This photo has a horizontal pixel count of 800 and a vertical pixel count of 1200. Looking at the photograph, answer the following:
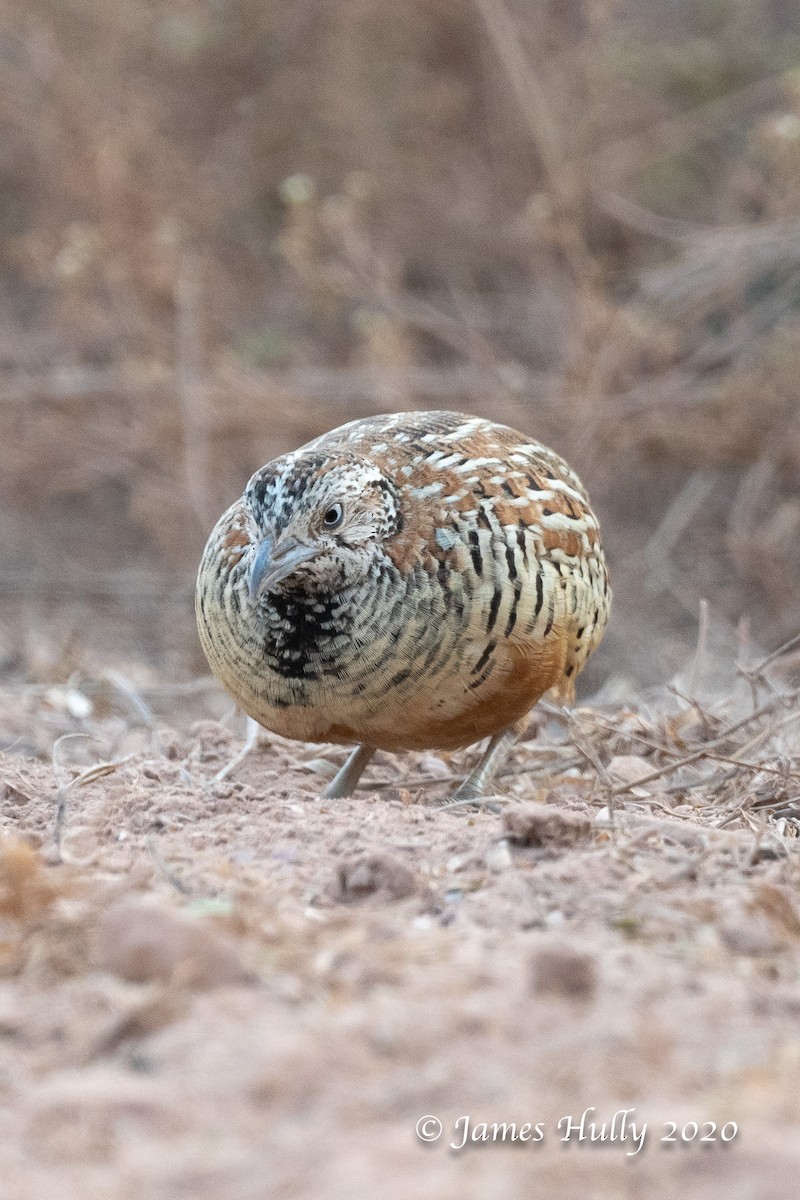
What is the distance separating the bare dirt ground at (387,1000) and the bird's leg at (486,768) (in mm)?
697

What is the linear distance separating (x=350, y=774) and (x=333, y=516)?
3.71ft

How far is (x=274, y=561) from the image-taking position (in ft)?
13.9

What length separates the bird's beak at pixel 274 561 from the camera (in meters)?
4.22

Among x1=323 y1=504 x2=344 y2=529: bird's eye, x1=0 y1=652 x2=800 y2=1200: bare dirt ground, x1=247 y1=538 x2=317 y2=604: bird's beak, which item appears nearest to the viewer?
x1=0 y1=652 x2=800 y2=1200: bare dirt ground

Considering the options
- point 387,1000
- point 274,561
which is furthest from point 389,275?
point 387,1000

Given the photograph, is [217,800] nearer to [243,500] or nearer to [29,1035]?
[243,500]

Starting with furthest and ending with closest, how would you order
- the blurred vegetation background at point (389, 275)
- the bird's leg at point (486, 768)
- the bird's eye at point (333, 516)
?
the blurred vegetation background at point (389, 275)
the bird's leg at point (486, 768)
the bird's eye at point (333, 516)

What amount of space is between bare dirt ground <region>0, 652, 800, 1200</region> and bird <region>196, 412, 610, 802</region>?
0.34 m

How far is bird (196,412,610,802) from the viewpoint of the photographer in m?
4.35

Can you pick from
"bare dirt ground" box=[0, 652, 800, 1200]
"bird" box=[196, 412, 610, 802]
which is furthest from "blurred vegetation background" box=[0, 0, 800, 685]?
"bare dirt ground" box=[0, 652, 800, 1200]

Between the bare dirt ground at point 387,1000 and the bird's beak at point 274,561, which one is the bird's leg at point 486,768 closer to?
the bare dirt ground at point 387,1000

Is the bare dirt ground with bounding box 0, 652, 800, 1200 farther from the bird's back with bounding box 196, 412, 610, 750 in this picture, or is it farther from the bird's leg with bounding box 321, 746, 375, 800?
the bird's leg with bounding box 321, 746, 375, 800

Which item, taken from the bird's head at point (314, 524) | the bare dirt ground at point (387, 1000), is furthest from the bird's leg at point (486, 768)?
the bird's head at point (314, 524)

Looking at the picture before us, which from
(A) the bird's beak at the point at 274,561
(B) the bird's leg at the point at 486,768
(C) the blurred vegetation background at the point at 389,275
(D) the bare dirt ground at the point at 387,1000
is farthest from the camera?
(C) the blurred vegetation background at the point at 389,275
